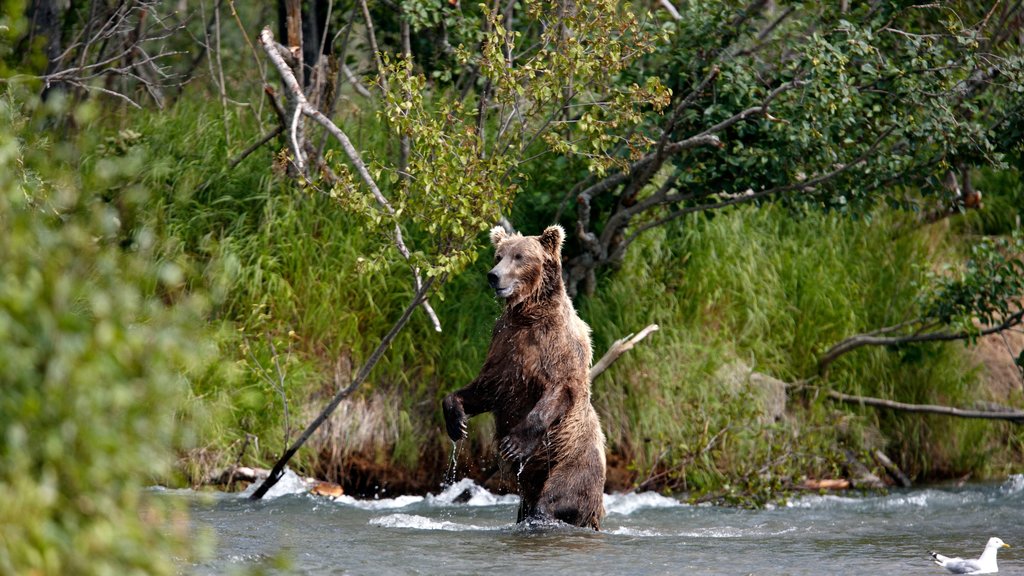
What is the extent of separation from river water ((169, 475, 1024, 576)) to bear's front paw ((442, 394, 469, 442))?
0.56 meters

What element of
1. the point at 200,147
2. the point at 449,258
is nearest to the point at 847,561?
the point at 449,258

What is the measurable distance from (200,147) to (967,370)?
685 centimetres

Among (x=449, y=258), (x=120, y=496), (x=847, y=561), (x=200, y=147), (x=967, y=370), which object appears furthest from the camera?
(x=967, y=370)

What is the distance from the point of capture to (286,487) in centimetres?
768

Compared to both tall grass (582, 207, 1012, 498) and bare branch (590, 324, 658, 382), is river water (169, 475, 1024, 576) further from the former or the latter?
bare branch (590, 324, 658, 382)

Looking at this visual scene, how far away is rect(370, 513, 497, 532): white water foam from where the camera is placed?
6.71 m

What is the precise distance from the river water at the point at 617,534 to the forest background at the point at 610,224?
0.43 metres

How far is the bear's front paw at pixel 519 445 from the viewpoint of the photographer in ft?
20.9

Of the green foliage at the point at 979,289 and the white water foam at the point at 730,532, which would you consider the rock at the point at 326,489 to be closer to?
the white water foam at the point at 730,532

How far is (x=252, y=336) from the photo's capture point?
840 cm

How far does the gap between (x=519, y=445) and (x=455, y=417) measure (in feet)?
1.63

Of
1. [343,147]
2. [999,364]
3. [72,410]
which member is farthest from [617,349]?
[72,410]

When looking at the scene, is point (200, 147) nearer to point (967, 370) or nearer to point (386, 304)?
point (386, 304)

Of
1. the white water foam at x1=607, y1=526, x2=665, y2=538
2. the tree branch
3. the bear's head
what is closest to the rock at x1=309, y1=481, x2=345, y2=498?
the tree branch
